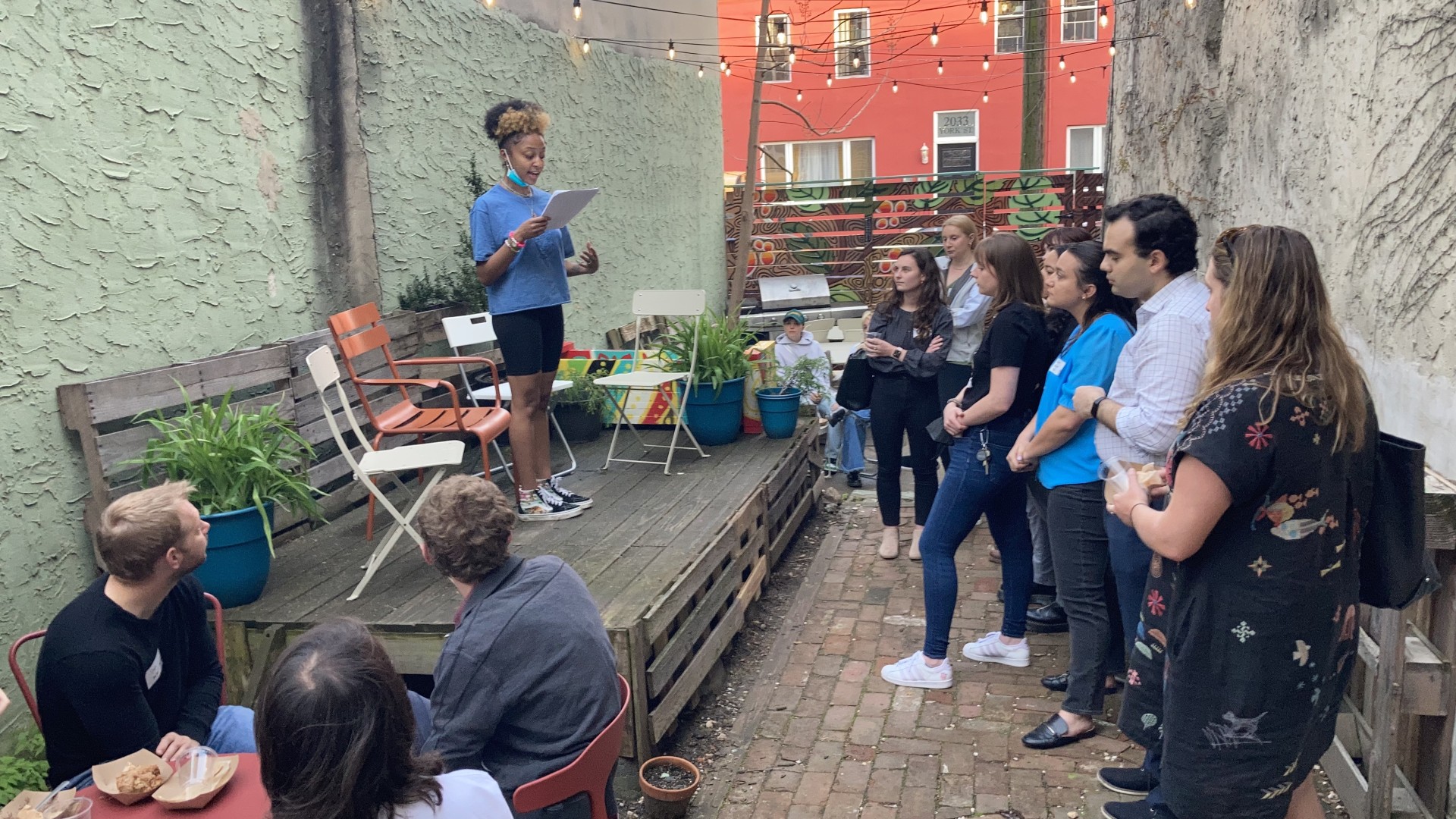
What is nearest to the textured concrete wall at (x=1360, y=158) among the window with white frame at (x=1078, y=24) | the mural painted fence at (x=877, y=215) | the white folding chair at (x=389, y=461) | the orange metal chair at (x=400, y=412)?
the white folding chair at (x=389, y=461)

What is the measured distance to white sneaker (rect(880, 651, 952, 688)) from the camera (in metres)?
3.95

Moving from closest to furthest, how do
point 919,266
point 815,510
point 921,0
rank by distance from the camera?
point 919,266, point 815,510, point 921,0

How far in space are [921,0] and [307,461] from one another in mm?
17666

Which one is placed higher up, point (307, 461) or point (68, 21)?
point (68, 21)

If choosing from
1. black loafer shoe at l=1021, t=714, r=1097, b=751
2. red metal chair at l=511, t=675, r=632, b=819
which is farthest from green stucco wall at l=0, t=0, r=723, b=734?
black loafer shoe at l=1021, t=714, r=1097, b=751

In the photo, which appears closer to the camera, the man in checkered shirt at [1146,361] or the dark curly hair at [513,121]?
the man in checkered shirt at [1146,361]

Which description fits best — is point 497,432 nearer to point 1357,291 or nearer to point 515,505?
point 515,505

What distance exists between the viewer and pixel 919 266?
473cm

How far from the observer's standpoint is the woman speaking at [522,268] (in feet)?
14.7

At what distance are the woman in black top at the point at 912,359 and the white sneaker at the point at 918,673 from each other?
1.05m

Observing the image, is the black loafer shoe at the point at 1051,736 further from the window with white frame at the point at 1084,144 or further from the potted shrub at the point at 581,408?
the window with white frame at the point at 1084,144

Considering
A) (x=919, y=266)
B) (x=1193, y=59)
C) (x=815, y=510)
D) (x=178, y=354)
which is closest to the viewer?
(x=178, y=354)

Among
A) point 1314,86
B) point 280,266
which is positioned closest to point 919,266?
point 1314,86

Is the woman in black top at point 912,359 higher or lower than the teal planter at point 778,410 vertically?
higher
